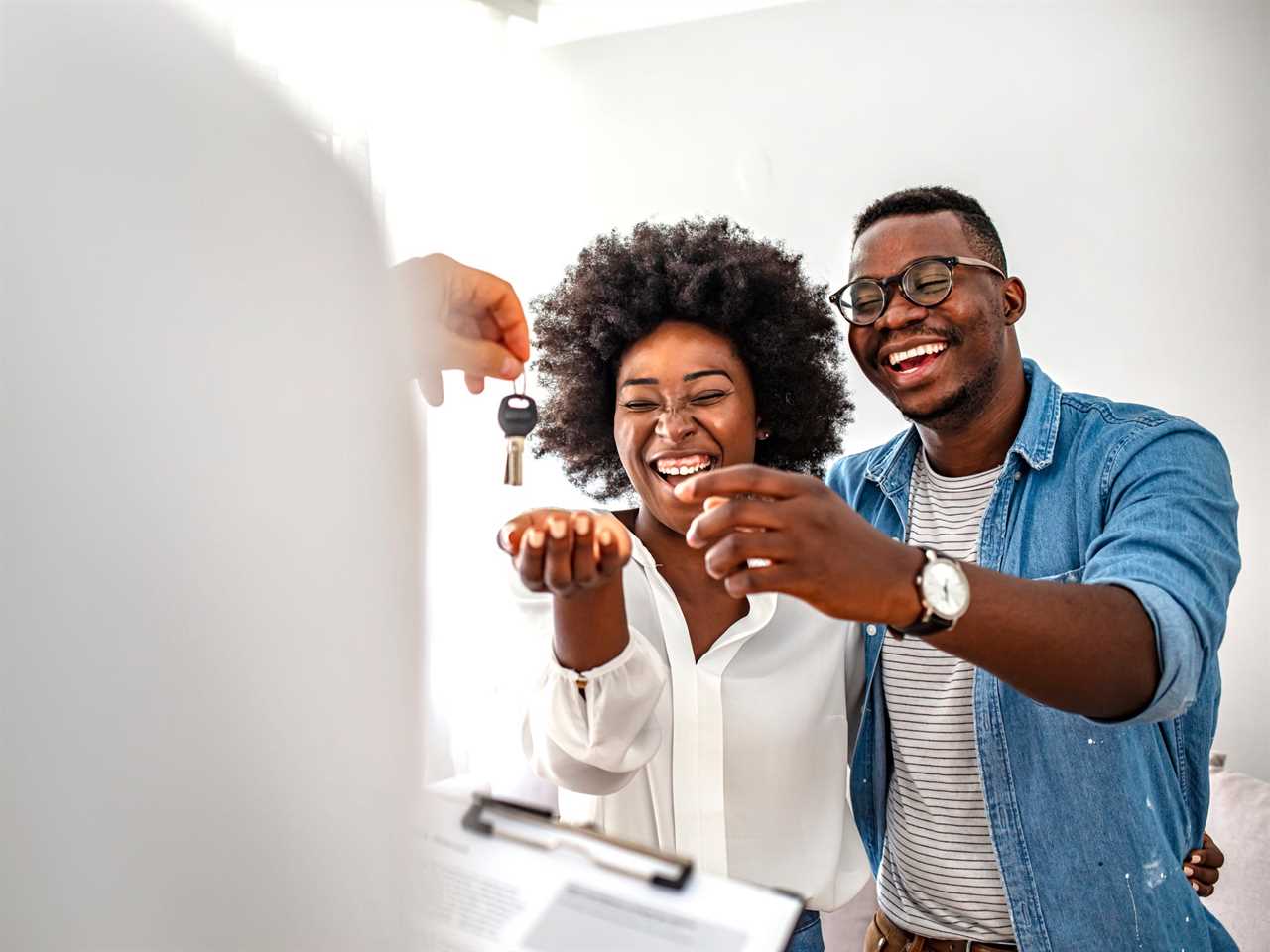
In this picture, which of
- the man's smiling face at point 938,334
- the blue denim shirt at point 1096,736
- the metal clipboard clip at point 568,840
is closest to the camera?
the metal clipboard clip at point 568,840

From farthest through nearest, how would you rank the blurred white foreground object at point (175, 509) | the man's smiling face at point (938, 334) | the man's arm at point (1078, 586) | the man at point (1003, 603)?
1. the man's smiling face at point (938, 334)
2. the man at point (1003, 603)
3. the man's arm at point (1078, 586)
4. the blurred white foreground object at point (175, 509)

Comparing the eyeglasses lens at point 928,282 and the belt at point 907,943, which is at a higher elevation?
the eyeglasses lens at point 928,282

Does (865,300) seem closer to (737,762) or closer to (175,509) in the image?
(737,762)

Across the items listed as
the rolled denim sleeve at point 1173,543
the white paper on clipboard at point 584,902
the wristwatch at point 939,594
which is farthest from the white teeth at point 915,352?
the white paper on clipboard at point 584,902

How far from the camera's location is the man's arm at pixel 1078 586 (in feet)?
2.81

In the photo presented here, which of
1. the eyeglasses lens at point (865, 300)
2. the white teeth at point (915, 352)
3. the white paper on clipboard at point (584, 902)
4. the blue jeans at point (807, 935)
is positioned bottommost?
the blue jeans at point (807, 935)

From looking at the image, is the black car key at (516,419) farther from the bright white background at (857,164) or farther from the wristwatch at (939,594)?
the bright white background at (857,164)

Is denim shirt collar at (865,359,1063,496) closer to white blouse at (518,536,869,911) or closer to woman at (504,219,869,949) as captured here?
woman at (504,219,869,949)

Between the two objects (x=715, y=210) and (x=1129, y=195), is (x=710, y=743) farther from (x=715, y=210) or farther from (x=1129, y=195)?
(x=715, y=210)

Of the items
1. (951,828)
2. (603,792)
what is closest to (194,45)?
(603,792)

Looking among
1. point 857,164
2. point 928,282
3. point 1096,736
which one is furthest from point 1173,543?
point 857,164

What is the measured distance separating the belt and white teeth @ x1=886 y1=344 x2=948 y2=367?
0.87m

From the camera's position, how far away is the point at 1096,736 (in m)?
1.46

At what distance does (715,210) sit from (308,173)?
3.54m
